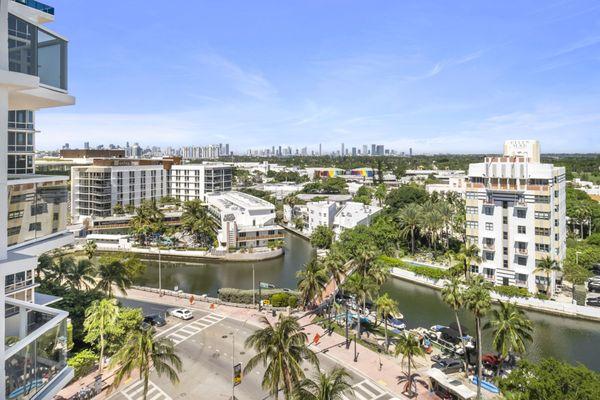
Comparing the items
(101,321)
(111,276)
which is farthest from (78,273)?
(101,321)

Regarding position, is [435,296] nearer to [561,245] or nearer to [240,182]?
[561,245]

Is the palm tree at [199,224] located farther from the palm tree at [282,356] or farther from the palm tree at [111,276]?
the palm tree at [282,356]

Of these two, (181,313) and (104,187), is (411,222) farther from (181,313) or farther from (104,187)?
(104,187)

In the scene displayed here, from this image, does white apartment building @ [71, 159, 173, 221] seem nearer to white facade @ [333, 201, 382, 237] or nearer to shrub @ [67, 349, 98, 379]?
white facade @ [333, 201, 382, 237]

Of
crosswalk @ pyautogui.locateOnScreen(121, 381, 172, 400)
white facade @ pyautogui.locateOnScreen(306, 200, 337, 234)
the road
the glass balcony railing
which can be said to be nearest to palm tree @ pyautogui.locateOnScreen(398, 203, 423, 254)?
white facade @ pyautogui.locateOnScreen(306, 200, 337, 234)

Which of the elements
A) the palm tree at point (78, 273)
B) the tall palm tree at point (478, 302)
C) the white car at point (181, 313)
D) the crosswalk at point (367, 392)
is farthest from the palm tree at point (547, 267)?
the palm tree at point (78, 273)

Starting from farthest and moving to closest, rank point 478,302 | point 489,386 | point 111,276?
point 111,276 < point 489,386 < point 478,302

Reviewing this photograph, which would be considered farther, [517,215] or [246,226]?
[246,226]
